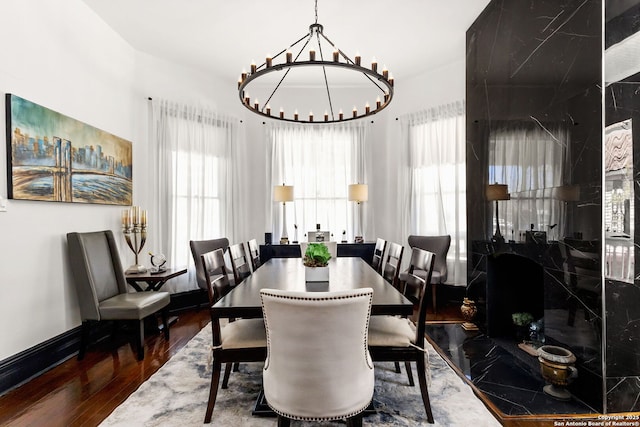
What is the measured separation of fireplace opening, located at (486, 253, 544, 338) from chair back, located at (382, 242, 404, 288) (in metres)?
1.10

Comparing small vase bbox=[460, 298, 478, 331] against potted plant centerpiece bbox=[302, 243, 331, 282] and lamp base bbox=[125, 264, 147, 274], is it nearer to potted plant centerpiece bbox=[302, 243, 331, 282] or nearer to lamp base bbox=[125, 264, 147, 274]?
potted plant centerpiece bbox=[302, 243, 331, 282]

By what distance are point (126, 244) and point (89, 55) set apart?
6.76ft

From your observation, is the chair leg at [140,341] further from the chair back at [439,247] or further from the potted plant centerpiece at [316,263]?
the chair back at [439,247]

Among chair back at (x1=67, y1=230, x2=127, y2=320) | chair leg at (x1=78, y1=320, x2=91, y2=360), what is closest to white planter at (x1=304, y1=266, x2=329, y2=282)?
chair back at (x1=67, y1=230, x2=127, y2=320)

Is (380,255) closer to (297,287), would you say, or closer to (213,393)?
(297,287)

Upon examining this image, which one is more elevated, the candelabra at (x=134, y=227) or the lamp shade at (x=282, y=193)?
the lamp shade at (x=282, y=193)

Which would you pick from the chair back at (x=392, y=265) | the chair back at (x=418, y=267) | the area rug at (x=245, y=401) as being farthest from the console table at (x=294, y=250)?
the chair back at (x=418, y=267)

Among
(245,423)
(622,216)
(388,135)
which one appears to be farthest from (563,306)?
(388,135)

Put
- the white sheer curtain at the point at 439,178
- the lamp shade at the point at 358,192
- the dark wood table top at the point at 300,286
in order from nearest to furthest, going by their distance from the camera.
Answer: the dark wood table top at the point at 300,286, the white sheer curtain at the point at 439,178, the lamp shade at the point at 358,192

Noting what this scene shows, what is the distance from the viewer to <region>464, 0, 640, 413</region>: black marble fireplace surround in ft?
6.32

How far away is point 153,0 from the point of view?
10.0 feet

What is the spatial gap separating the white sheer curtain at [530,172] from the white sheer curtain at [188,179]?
11.6 feet

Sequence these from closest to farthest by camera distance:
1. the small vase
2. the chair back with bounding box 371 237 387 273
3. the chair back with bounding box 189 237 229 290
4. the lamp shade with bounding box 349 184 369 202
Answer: the chair back with bounding box 371 237 387 273 → the small vase → the chair back with bounding box 189 237 229 290 → the lamp shade with bounding box 349 184 369 202

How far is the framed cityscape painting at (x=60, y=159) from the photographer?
2.45 metres
